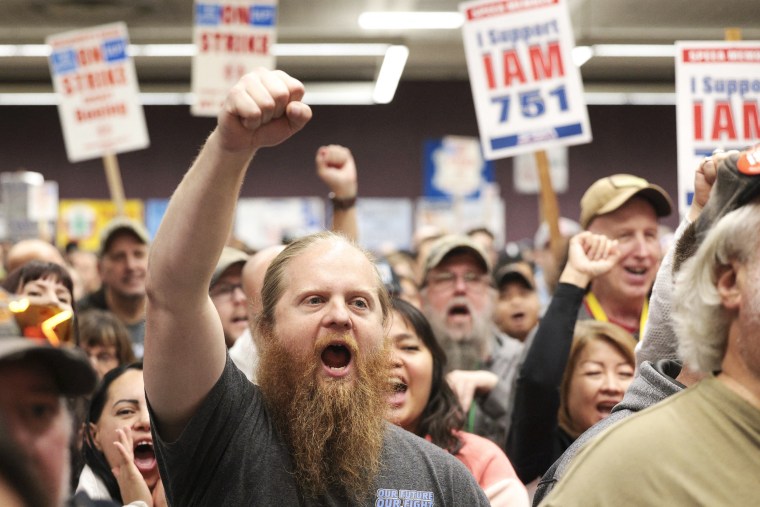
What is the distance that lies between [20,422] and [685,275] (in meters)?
1.12

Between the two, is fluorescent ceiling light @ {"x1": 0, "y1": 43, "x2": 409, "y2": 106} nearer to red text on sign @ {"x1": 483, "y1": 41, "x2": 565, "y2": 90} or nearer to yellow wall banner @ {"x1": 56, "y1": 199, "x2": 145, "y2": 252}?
yellow wall banner @ {"x1": 56, "y1": 199, "x2": 145, "y2": 252}

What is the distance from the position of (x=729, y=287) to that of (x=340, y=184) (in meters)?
2.43

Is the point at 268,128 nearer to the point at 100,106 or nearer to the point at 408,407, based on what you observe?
the point at 408,407

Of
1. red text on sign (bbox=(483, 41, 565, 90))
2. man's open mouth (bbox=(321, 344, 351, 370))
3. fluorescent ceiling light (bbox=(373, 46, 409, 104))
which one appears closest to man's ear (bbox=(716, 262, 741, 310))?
man's open mouth (bbox=(321, 344, 351, 370))

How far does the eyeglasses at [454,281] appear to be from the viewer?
15.5 ft

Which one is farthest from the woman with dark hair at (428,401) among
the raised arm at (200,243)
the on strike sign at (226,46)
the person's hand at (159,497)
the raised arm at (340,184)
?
the on strike sign at (226,46)

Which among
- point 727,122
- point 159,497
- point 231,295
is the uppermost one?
point 727,122

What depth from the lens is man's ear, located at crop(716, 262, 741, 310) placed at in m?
1.54

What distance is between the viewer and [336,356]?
2283 millimetres

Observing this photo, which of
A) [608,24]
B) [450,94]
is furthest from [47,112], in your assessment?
[608,24]

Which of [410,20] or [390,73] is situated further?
[390,73]

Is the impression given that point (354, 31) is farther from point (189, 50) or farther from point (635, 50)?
point (635, 50)

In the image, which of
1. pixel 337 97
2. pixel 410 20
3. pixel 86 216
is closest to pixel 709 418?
pixel 410 20

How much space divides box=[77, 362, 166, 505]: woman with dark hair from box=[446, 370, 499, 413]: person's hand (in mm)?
1032
